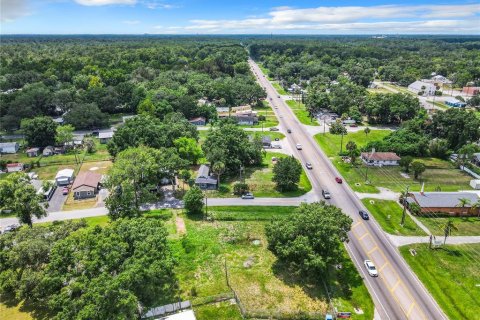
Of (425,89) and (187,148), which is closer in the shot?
(187,148)

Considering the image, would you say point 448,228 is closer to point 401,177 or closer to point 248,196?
point 401,177

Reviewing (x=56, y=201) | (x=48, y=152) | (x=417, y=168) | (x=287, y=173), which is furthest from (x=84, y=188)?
(x=417, y=168)

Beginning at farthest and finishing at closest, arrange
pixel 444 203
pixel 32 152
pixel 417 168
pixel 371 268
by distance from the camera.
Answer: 1. pixel 32 152
2. pixel 417 168
3. pixel 444 203
4. pixel 371 268

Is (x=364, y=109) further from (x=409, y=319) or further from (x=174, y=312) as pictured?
(x=174, y=312)

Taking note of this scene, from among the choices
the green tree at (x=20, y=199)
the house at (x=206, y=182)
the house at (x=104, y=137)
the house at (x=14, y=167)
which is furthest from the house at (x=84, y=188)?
the house at (x=104, y=137)

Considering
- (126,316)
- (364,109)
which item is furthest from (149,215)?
(364,109)

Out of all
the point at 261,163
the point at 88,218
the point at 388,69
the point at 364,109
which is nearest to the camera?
the point at 88,218
